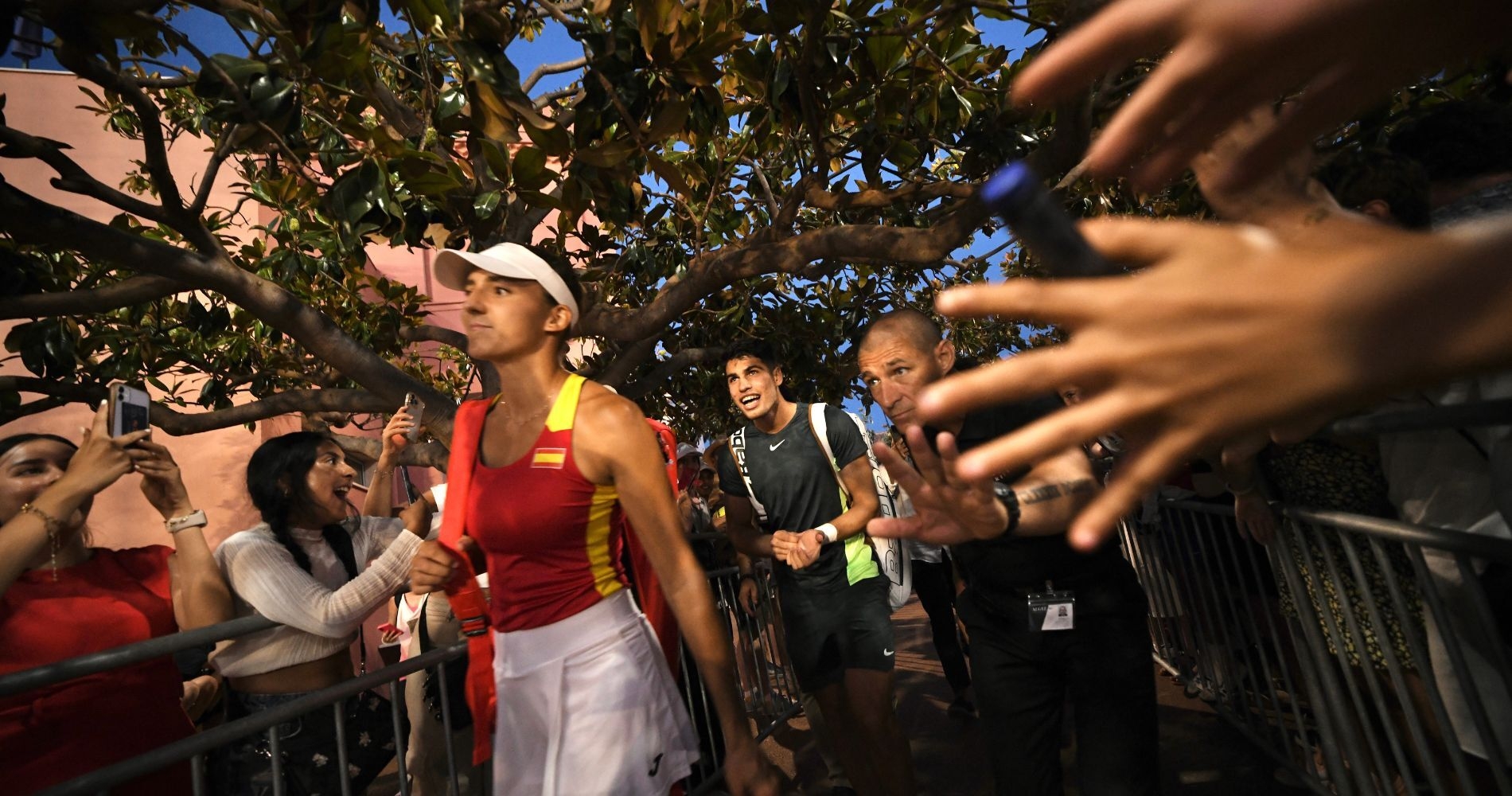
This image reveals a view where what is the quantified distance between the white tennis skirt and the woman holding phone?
3.37 feet

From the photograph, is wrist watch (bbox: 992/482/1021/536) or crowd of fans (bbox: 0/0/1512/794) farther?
wrist watch (bbox: 992/482/1021/536)

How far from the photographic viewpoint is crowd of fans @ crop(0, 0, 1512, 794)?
1.92ft

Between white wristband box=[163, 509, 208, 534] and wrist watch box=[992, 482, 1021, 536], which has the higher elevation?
white wristband box=[163, 509, 208, 534]

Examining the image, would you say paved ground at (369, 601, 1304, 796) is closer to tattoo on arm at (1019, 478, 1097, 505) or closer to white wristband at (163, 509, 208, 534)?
tattoo on arm at (1019, 478, 1097, 505)

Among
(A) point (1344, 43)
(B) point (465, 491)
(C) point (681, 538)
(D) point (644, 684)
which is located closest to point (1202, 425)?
(A) point (1344, 43)

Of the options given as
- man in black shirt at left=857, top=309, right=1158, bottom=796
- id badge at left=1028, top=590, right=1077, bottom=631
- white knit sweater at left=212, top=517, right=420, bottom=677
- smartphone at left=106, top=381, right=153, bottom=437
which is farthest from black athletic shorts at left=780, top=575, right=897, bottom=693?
smartphone at left=106, top=381, right=153, bottom=437

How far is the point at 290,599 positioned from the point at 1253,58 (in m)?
3.35

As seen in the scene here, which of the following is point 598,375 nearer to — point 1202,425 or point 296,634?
point 296,634

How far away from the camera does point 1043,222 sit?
0.67m

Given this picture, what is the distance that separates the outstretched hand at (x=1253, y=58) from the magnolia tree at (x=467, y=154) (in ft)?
8.54

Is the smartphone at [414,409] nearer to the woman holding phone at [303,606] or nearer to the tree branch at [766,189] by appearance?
the woman holding phone at [303,606]

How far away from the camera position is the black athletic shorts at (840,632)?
3.60m

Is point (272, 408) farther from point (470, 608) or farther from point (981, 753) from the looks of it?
point (981, 753)

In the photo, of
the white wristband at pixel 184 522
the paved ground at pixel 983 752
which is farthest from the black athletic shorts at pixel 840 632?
the white wristband at pixel 184 522
